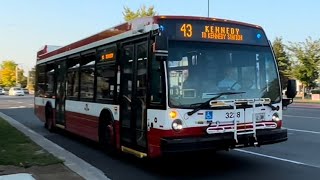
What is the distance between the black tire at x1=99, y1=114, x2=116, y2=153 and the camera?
10406 mm

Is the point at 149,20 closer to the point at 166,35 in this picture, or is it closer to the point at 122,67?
the point at 166,35

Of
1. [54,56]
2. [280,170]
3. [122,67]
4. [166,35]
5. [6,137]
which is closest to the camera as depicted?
[166,35]

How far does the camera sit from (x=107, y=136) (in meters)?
11.0

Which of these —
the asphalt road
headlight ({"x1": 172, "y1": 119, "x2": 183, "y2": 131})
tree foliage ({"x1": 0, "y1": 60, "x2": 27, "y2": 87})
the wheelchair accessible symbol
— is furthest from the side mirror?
tree foliage ({"x1": 0, "y1": 60, "x2": 27, "y2": 87})

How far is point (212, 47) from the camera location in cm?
855

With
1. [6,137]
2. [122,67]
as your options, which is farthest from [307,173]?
[6,137]

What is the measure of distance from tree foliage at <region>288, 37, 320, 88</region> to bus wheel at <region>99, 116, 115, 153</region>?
4308 cm

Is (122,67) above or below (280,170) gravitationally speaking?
above

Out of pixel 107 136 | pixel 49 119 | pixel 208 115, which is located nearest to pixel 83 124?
pixel 107 136

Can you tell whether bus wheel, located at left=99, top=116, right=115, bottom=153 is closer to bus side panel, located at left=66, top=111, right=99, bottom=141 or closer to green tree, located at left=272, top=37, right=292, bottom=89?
bus side panel, located at left=66, top=111, right=99, bottom=141

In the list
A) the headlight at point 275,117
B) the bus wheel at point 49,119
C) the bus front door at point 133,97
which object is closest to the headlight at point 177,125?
the bus front door at point 133,97

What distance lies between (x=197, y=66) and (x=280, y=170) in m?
2.65

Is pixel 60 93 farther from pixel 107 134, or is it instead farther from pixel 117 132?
pixel 117 132

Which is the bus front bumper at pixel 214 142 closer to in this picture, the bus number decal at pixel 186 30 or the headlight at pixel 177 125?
the headlight at pixel 177 125
